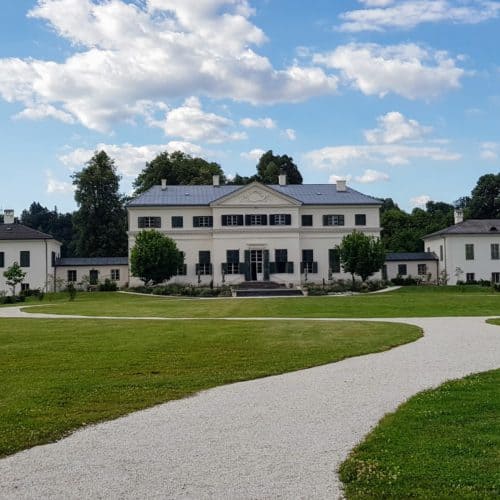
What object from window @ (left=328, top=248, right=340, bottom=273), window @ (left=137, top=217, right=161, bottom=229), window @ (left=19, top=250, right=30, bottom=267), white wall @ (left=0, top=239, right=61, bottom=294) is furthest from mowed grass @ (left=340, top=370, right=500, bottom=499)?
window @ (left=19, top=250, right=30, bottom=267)

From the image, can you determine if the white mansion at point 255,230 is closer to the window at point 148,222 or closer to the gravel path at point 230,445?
the window at point 148,222

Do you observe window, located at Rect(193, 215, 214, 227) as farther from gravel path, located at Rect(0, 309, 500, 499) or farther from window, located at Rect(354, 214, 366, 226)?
gravel path, located at Rect(0, 309, 500, 499)

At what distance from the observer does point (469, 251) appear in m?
52.6

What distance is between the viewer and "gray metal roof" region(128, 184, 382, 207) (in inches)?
2029

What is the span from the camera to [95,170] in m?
62.6

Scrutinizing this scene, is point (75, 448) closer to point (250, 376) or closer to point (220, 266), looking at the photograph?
point (250, 376)

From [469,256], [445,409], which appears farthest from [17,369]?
[469,256]

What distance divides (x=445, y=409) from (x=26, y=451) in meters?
5.30

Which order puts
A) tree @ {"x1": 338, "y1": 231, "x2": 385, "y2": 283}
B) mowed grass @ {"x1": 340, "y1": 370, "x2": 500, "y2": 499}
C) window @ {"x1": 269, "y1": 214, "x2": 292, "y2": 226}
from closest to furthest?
mowed grass @ {"x1": 340, "y1": 370, "x2": 500, "y2": 499} < tree @ {"x1": 338, "y1": 231, "x2": 385, "y2": 283} < window @ {"x1": 269, "y1": 214, "x2": 292, "y2": 226}

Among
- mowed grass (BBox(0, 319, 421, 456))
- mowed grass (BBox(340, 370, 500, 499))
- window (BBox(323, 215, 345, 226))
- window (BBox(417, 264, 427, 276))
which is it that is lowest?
mowed grass (BBox(340, 370, 500, 499))

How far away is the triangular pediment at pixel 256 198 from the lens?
50438 mm

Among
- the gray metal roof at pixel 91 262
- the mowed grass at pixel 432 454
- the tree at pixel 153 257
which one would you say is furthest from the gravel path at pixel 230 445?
the gray metal roof at pixel 91 262

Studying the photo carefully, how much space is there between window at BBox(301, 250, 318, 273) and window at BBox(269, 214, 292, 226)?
2.90 m

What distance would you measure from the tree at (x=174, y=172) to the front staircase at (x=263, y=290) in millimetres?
19554
